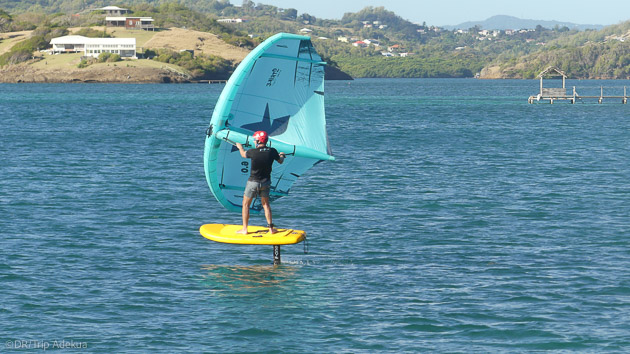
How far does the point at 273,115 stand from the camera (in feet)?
89.4

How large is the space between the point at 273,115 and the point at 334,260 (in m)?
4.65

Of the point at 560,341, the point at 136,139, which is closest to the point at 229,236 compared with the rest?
the point at 560,341

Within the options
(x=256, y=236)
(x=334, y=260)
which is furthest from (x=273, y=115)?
(x=334, y=260)

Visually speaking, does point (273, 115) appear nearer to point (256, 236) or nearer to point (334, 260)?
point (256, 236)

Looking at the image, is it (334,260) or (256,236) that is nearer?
(256,236)

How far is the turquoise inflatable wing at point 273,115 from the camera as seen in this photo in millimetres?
25969

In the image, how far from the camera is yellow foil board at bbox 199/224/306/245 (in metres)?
23.9

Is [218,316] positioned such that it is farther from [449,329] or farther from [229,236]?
[449,329]

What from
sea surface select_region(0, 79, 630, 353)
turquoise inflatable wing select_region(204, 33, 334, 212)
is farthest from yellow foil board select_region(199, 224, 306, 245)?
turquoise inflatable wing select_region(204, 33, 334, 212)

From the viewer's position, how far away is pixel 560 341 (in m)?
19.6

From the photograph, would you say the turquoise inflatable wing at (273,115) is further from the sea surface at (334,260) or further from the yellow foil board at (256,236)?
the sea surface at (334,260)

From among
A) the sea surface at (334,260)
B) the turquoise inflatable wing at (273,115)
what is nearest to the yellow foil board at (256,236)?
the sea surface at (334,260)

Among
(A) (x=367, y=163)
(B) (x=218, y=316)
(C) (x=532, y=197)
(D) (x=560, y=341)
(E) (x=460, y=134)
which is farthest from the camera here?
(E) (x=460, y=134)

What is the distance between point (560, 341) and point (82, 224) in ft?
62.8
